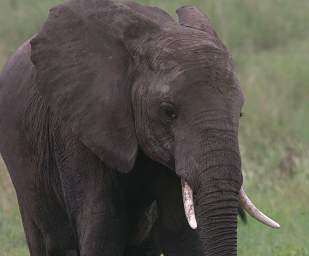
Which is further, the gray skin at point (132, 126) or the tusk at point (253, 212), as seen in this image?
the tusk at point (253, 212)

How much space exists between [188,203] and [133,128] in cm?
56

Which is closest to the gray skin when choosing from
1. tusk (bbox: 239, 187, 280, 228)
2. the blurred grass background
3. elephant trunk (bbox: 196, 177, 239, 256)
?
elephant trunk (bbox: 196, 177, 239, 256)

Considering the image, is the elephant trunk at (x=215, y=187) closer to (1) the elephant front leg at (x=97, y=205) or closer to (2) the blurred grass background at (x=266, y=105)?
(1) the elephant front leg at (x=97, y=205)

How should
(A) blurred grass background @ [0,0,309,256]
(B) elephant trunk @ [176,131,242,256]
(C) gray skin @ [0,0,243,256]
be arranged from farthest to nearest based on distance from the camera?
(A) blurred grass background @ [0,0,309,256] → (C) gray skin @ [0,0,243,256] → (B) elephant trunk @ [176,131,242,256]

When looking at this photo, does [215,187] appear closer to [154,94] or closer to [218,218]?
[218,218]

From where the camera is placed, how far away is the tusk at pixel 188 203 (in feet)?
18.6

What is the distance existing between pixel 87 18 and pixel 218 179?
48.9 inches

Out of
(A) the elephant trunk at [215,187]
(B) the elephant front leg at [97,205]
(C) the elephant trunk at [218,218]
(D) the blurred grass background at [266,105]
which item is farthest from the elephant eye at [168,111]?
(D) the blurred grass background at [266,105]

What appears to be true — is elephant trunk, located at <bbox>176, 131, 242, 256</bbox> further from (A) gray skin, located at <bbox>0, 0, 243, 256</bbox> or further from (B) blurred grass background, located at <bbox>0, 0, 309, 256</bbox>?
(B) blurred grass background, located at <bbox>0, 0, 309, 256</bbox>

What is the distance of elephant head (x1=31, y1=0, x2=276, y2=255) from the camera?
567 cm

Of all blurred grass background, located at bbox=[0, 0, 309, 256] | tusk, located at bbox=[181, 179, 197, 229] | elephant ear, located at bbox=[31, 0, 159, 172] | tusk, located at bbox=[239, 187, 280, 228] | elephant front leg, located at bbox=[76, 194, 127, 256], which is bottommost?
blurred grass background, located at bbox=[0, 0, 309, 256]

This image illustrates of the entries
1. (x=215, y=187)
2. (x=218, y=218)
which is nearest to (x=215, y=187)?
(x=215, y=187)

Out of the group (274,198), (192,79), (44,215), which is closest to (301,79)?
(274,198)

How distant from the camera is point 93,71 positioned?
249 inches
